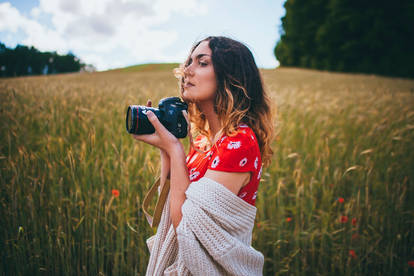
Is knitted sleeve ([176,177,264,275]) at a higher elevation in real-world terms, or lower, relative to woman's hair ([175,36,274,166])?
lower

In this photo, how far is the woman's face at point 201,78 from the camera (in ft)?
3.30

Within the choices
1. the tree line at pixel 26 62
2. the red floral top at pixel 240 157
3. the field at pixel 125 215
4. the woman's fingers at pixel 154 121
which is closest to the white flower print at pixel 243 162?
the red floral top at pixel 240 157

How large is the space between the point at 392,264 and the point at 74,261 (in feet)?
6.44

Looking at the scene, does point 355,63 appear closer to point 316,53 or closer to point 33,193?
point 316,53

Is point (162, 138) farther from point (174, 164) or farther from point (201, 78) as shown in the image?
point (201, 78)

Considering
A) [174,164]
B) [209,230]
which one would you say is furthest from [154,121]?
[209,230]

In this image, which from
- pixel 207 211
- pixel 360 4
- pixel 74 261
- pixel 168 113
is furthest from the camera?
pixel 360 4

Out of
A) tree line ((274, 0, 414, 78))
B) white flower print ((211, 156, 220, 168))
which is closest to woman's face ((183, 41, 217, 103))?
white flower print ((211, 156, 220, 168))

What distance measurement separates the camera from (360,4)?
2814 cm

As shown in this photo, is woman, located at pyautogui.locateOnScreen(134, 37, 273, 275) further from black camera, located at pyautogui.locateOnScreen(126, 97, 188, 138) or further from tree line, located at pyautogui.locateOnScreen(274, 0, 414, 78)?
tree line, located at pyautogui.locateOnScreen(274, 0, 414, 78)

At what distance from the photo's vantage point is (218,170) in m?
0.88

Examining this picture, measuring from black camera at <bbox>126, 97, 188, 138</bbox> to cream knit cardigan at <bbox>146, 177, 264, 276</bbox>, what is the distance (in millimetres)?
246

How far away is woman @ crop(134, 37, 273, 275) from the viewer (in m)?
0.85

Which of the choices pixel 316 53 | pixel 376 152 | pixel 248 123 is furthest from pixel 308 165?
pixel 316 53
